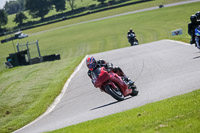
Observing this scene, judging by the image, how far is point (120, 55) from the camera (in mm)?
23609

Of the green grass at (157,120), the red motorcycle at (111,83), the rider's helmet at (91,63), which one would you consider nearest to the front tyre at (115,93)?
the red motorcycle at (111,83)

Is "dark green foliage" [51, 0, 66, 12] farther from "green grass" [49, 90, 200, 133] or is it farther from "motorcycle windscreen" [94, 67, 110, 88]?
"green grass" [49, 90, 200, 133]

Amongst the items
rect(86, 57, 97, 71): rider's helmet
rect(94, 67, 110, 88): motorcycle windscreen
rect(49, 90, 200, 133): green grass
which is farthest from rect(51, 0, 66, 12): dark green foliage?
rect(49, 90, 200, 133): green grass

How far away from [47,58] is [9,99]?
61.0ft

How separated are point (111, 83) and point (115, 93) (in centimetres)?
37

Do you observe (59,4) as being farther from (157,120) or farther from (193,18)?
(157,120)

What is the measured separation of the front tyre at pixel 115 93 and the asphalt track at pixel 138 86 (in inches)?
8.7

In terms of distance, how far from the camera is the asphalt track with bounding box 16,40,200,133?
34.7 ft

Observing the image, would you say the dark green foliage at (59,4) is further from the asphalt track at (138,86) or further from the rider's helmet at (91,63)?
the rider's helmet at (91,63)

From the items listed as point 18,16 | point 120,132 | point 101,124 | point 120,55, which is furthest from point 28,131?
point 18,16

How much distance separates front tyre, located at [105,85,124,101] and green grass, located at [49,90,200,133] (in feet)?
6.33

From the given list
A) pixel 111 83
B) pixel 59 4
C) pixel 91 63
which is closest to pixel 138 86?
pixel 111 83

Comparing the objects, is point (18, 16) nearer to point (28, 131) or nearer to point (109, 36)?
point (109, 36)

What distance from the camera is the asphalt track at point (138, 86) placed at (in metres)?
10.6
